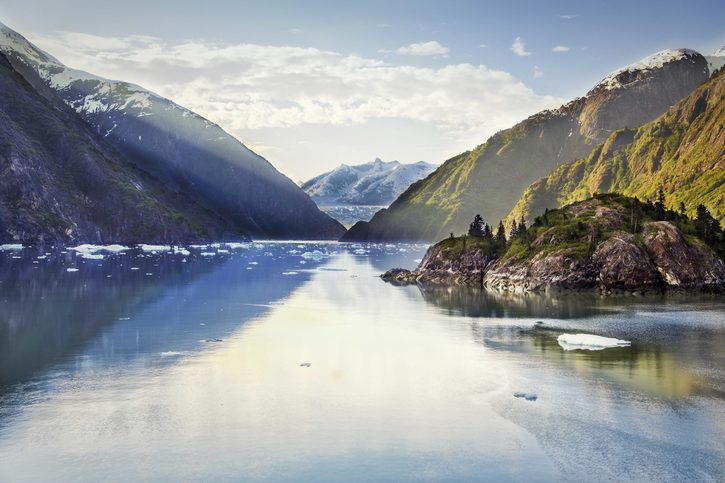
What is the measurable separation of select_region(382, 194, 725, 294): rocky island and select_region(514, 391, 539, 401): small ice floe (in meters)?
66.4

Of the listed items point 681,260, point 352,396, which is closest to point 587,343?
point 352,396

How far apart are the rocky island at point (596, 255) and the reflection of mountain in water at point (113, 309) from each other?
32174 mm

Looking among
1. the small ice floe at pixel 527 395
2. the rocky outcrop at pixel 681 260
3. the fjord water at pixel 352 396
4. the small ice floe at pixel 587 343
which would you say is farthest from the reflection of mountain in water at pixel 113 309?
the rocky outcrop at pixel 681 260

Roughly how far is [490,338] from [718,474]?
1255 inches

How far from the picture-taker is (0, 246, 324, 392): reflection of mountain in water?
4950 cm

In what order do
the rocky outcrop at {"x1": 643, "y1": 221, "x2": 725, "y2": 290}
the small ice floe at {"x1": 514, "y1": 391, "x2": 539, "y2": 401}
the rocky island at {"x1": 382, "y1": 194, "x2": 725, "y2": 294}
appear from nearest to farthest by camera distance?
1. the small ice floe at {"x1": 514, "y1": 391, "x2": 539, "y2": 401}
2. the rocky outcrop at {"x1": 643, "y1": 221, "x2": 725, "y2": 290}
3. the rocky island at {"x1": 382, "y1": 194, "x2": 725, "y2": 294}

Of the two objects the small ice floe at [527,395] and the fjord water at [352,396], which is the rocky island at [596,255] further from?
the small ice floe at [527,395]

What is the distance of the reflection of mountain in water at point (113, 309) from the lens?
49.5 m

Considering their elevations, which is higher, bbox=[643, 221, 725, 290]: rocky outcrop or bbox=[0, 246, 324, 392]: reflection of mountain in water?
bbox=[643, 221, 725, 290]: rocky outcrop

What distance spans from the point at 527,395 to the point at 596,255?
7203 cm

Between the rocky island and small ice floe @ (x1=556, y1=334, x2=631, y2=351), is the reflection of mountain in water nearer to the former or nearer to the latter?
small ice floe @ (x1=556, y1=334, x2=631, y2=351)

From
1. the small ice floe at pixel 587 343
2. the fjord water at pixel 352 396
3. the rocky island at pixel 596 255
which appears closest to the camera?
the fjord water at pixel 352 396

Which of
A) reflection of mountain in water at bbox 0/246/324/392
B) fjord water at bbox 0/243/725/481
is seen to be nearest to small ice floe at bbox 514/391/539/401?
fjord water at bbox 0/243/725/481

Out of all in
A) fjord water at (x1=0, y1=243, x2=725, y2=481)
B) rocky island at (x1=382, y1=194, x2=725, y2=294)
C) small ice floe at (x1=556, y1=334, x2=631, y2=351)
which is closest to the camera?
Answer: fjord water at (x1=0, y1=243, x2=725, y2=481)
